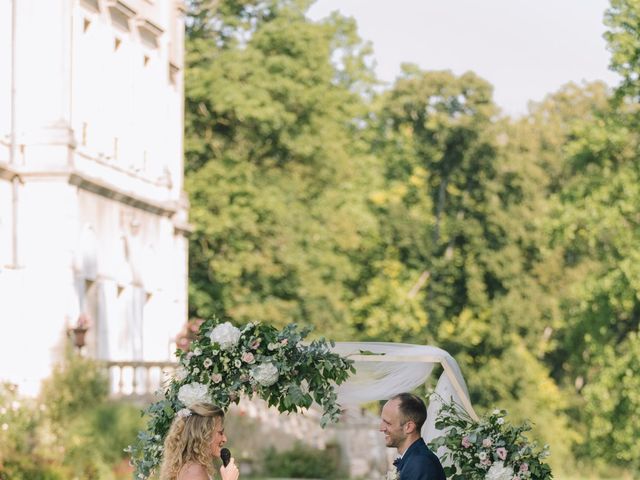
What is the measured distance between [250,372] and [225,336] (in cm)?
33

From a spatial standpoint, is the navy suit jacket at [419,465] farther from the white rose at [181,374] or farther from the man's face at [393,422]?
the white rose at [181,374]

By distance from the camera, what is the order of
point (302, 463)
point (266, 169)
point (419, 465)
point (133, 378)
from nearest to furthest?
point (419, 465)
point (133, 378)
point (302, 463)
point (266, 169)

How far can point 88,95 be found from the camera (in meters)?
31.3

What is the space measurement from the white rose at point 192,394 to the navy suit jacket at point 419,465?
2.01 m

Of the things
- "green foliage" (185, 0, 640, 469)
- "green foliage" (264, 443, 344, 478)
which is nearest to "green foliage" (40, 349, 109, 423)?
"green foliage" (264, 443, 344, 478)

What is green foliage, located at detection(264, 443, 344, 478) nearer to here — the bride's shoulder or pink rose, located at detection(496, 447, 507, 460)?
pink rose, located at detection(496, 447, 507, 460)

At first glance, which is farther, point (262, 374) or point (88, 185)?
point (88, 185)

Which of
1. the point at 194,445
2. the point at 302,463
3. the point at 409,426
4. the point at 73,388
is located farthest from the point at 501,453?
the point at 302,463

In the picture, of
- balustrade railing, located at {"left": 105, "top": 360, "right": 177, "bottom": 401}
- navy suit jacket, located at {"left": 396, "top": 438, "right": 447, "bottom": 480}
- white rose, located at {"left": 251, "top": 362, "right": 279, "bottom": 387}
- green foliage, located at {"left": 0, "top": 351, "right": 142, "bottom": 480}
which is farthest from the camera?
balustrade railing, located at {"left": 105, "top": 360, "right": 177, "bottom": 401}

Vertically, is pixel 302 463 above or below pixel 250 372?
below

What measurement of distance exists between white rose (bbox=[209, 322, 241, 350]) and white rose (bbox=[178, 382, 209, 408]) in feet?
1.32

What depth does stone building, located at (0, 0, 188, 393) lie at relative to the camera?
A: 28.7 meters

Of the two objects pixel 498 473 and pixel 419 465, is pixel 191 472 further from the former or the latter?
pixel 498 473

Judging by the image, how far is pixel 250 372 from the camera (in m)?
12.9
